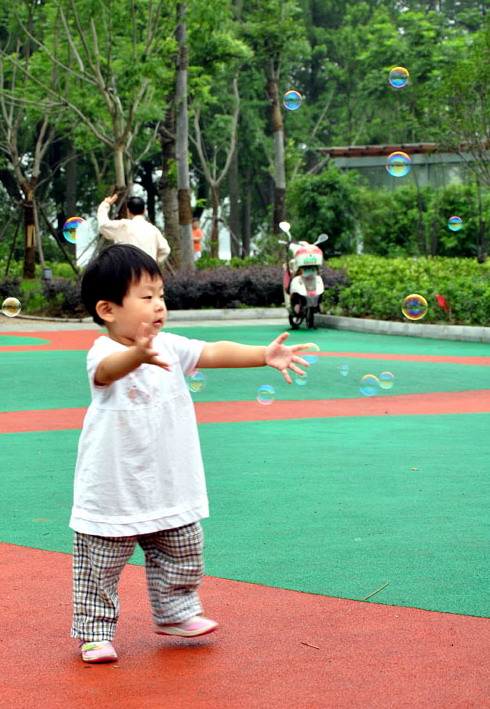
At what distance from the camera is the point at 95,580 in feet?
12.5

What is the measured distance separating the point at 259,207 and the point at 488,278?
44497mm

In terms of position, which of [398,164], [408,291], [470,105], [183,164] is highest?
[470,105]

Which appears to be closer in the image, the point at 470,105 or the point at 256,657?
the point at 256,657

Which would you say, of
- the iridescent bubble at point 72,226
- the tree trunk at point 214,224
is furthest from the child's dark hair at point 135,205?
the tree trunk at point 214,224

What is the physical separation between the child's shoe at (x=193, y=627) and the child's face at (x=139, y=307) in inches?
38.5

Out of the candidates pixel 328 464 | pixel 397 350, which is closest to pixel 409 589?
pixel 328 464

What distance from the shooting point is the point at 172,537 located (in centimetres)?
383

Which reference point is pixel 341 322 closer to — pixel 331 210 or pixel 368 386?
pixel 368 386

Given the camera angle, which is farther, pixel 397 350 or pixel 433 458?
pixel 397 350

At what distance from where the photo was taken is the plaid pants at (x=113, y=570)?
3793 mm

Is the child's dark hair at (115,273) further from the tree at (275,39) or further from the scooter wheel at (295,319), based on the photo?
the tree at (275,39)

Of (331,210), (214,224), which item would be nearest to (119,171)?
(331,210)

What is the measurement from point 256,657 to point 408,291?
16261mm

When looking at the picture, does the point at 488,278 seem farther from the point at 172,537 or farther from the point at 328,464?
the point at 172,537
